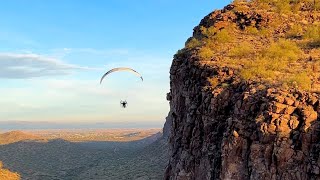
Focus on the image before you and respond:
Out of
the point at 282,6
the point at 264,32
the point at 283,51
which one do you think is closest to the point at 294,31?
the point at 264,32

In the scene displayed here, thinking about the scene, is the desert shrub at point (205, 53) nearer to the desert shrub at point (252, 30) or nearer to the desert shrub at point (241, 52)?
the desert shrub at point (241, 52)

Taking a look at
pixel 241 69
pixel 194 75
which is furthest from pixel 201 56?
pixel 241 69

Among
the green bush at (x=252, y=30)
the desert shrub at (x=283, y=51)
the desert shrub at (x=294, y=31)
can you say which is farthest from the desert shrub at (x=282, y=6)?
the desert shrub at (x=283, y=51)

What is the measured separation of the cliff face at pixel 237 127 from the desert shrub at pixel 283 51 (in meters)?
0.98

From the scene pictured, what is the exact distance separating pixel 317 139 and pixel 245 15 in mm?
18049

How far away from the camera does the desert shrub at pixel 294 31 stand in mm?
30436

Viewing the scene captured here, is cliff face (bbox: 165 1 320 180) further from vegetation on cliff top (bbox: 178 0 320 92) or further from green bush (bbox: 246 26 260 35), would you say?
green bush (bbox: 246 26 260 35)

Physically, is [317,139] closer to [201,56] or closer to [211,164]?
[211,164]

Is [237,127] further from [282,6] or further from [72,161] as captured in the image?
[72,161]

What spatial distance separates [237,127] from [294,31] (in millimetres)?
14805

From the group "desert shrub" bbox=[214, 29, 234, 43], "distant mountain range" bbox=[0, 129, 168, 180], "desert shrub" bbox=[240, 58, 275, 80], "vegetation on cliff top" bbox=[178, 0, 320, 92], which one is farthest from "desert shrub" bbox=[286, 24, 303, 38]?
"distant mountain range" bbox=[0, 129, 168, 180]

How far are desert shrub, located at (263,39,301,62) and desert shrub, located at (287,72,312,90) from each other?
4.44 m

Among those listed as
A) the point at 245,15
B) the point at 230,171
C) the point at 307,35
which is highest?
the point at 245,15

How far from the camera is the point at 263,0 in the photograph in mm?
36156
